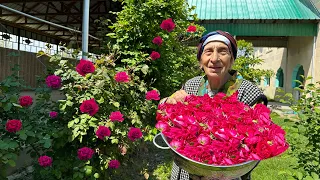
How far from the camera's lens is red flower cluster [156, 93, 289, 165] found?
912 mm

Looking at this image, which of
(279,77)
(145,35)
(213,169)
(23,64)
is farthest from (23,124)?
(279,77)

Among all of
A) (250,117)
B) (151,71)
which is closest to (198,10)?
(151,71)

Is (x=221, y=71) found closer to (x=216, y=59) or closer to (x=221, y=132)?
(x=216, y=59)

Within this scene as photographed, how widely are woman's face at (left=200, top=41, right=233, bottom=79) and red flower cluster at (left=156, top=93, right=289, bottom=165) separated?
0.91 feet

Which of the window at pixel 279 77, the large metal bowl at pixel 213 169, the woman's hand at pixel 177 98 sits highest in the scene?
the woman's hand at pixel 177 98

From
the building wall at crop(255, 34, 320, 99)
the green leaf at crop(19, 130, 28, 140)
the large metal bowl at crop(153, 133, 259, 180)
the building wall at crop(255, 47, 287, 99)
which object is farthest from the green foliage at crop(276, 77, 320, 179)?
the building wall at crop(255, 47, 287, 99)

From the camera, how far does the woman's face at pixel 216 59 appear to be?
1351 mm

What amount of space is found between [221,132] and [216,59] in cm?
49

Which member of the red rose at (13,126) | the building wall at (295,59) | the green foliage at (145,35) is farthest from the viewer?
the building wall at (295,59)

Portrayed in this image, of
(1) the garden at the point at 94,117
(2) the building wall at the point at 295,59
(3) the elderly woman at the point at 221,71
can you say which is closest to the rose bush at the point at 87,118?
(1) the garden at the point at 94,117

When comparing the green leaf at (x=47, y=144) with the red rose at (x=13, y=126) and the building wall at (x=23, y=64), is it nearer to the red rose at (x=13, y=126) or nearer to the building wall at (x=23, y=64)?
the red rose at (x=13, y=126)

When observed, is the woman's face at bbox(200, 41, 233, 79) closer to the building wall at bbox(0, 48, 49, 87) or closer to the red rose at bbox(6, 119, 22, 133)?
the red rose at bbox(6, 119, 22, 133)

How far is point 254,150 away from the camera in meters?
0.92

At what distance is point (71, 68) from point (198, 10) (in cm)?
930
